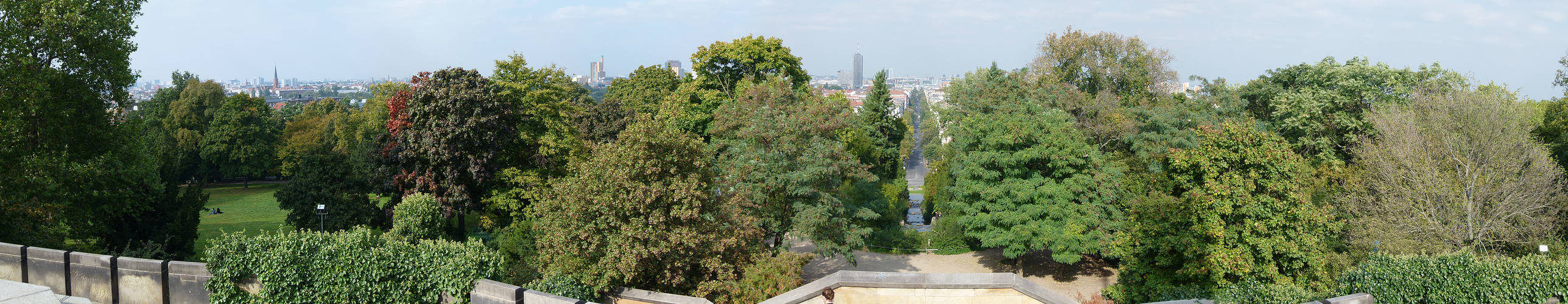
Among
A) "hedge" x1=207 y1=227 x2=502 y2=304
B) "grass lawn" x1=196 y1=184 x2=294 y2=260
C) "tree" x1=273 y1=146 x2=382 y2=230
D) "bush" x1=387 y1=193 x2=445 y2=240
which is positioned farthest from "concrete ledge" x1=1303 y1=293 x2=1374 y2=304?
"grass lawn" x1=196 y1=184 x2=294 y2=260

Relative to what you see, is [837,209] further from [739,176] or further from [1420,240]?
[1420,240]

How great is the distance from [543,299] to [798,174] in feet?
40.2

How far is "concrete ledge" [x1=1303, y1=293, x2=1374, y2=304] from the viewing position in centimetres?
1152

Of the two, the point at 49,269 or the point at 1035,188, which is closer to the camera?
the point at 49,269

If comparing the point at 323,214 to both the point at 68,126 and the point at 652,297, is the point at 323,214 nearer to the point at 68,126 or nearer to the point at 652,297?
the point at 68,126

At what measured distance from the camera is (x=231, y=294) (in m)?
11.8

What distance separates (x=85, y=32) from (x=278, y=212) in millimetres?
26344

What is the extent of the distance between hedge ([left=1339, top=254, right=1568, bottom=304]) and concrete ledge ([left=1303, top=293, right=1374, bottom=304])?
40.0 inches

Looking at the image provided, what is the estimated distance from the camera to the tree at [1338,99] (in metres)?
29.9

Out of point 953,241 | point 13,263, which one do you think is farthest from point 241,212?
point 953,241

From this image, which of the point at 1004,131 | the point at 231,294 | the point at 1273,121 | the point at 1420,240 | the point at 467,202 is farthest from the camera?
the point at 1273,121

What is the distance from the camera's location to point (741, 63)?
38.3 m

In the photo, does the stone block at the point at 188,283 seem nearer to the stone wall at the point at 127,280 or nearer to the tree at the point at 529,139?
the stone wall at the point at 127,280

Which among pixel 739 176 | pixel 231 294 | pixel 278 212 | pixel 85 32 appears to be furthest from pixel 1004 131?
pixel 278 212
